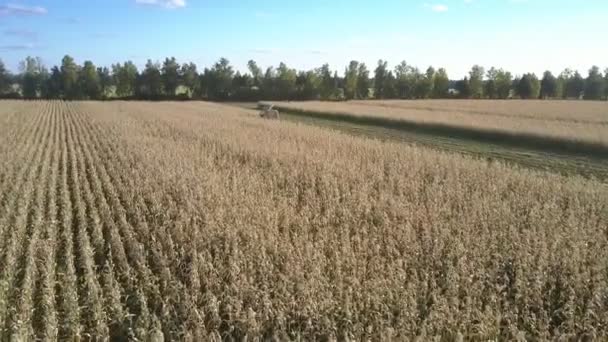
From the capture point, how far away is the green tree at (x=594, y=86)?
3965 inches

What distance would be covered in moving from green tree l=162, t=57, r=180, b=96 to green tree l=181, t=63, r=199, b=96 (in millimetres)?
1516

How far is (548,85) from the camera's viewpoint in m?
98.9

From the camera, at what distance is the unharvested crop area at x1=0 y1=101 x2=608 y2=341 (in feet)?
17.2

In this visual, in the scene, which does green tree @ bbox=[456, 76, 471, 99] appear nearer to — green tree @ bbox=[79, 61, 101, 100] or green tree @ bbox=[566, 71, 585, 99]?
green tree @ bbox=[566, 71, 585, 99]

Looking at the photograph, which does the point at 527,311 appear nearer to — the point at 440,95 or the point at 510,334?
the point at 510,334

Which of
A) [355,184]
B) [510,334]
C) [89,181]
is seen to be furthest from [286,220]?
[89,181]

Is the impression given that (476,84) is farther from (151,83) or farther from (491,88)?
(151,83)

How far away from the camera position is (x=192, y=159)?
1505 centimetres

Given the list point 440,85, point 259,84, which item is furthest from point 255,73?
point 440,85

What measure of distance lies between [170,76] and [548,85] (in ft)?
268

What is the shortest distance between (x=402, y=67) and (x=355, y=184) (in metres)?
Answer: 101

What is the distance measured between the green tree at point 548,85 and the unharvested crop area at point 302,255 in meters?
99.4

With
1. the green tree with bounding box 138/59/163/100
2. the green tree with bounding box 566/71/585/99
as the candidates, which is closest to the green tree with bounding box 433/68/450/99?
the green tree with bounding box 566/71/585/99

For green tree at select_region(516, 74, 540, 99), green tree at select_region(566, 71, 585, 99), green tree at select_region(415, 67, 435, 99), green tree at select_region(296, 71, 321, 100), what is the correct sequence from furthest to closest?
1. green tree at select_region(566, 71, 585, 99)
2. green tree at select_region(415, 67, 435, 99)
3. green tree at select_region(516, 74, 540, 99)
4. green tree at select_region(296, 71, 321, 100)
